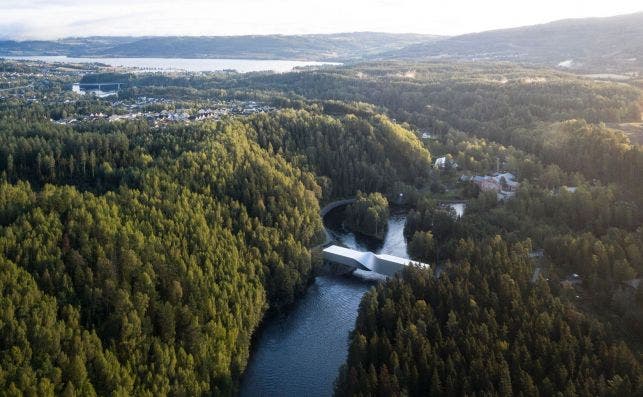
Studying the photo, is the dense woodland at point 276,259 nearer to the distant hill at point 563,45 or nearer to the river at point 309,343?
the river at point 309,343

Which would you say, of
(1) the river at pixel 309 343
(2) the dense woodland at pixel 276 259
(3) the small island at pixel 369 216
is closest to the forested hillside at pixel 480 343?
(2) the dense woodland at pixel 276 259

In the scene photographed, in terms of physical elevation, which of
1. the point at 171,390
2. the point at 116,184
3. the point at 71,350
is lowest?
the point at 171,390

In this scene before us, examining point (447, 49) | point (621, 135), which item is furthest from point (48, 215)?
point (447, 49)

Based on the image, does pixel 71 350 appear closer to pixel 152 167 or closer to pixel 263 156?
pixel 152 167

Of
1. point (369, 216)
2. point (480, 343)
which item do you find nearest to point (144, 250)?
point (480, 343)

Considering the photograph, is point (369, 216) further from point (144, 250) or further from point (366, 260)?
point (144, 250)
